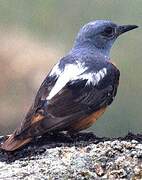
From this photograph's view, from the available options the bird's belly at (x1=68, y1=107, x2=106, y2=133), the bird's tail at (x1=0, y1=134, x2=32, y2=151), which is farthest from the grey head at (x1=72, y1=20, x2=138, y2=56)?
the bird's tail at (x1=0, y1=134, x2=32, y2=151)

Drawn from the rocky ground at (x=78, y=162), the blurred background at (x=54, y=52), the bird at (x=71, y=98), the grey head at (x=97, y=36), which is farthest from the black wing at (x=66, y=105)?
the blurred background at (x=54, y=52)

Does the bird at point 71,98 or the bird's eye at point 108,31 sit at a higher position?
the bird's eye at point 108,31

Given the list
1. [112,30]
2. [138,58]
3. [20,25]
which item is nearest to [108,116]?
[138,58]

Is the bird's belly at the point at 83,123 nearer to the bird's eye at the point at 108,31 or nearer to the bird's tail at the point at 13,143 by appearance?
the bird's tail at the point at 13,143

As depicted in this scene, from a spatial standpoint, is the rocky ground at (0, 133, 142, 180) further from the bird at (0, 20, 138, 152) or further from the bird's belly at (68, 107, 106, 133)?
the bird's belly at (68, 107, 106, 133)

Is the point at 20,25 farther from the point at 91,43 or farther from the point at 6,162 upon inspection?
the point at 6,162

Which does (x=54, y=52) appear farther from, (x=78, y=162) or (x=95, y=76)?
(x=78, y=162)

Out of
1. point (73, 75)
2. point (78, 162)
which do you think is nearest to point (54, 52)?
point (73, 75)
